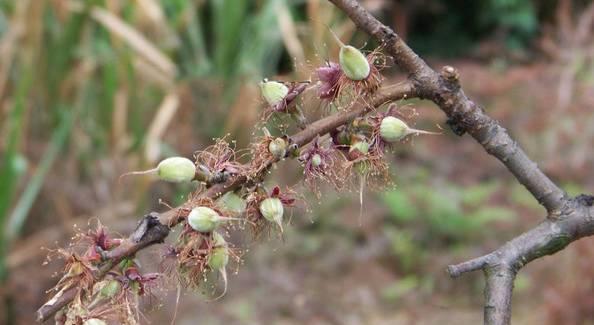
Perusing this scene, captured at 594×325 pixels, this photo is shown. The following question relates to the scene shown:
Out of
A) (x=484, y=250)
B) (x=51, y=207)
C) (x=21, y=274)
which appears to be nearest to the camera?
(x=21, y=274)

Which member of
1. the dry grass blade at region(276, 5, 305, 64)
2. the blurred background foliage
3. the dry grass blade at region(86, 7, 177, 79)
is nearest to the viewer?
the blurred background foliage

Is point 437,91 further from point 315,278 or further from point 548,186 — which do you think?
point 315,278

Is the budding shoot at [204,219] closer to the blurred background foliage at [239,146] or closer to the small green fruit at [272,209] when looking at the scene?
the small green fruit at [272,209]

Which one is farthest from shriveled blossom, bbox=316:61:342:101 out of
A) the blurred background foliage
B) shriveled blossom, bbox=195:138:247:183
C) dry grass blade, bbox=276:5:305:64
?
dry grass blade, bbox=276:5:305:64

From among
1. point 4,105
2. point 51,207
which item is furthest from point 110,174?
point 4,105

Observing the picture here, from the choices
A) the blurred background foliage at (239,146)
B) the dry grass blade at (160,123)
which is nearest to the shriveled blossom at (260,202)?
the blurred background foliage at (239,146)

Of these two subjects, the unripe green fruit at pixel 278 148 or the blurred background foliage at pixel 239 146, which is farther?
the blurred background foliage at pixel 239 146

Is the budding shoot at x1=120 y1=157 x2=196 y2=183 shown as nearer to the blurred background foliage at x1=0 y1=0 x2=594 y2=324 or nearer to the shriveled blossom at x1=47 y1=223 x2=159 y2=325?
the shriveled blossom at x1=47 y1=223 x2=159 y2=325
